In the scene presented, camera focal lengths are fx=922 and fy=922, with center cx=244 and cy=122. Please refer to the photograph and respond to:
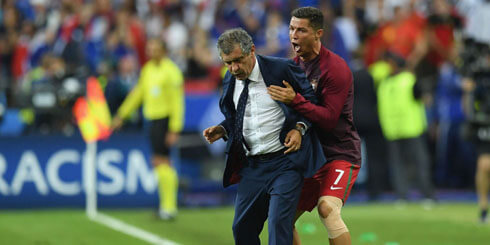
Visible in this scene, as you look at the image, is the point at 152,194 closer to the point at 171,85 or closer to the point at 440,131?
the point at 171,85

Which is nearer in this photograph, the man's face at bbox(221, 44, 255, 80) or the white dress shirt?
the man's face at bbox(221, 44, 255, 80)

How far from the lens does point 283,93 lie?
7.10 metres

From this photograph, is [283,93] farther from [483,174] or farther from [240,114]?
[483,174]

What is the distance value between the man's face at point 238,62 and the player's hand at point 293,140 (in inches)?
22.6

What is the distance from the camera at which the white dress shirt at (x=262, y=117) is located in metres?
7.32

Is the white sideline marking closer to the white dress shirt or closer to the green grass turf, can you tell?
the green grass turf

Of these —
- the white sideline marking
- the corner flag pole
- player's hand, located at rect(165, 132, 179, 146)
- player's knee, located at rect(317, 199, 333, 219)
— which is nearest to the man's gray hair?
player's knee, located at rect(317, 199, 333, 219)

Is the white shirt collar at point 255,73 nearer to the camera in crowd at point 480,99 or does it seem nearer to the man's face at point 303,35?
the man's face at point 303,35

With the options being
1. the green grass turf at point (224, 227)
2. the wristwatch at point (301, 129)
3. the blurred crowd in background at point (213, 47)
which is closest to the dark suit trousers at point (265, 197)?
the wristwatch at point (301, 129)

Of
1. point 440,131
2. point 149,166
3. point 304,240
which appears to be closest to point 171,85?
point 149,166

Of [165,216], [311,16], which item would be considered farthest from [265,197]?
[165,216]

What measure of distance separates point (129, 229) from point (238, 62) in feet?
20.2

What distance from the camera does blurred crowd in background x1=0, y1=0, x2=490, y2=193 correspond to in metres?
17.5

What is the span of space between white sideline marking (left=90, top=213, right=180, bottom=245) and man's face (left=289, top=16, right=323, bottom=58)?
4299 mm
